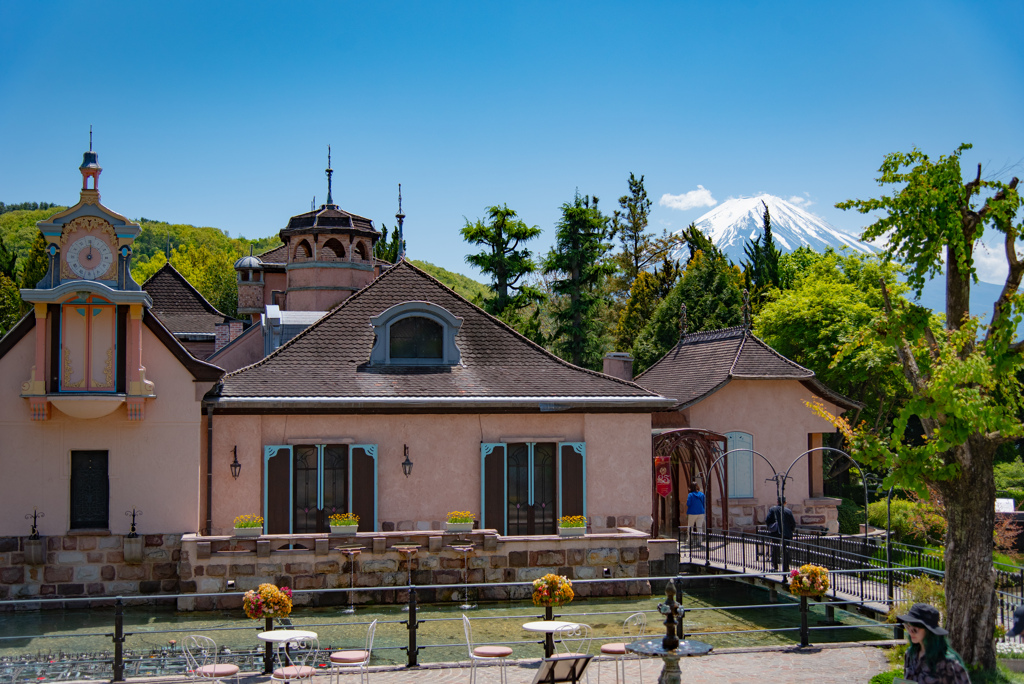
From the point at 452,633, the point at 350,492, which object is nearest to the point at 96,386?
the point at 350,492

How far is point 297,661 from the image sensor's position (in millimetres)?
14570

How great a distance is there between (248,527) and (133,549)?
2.36 metres

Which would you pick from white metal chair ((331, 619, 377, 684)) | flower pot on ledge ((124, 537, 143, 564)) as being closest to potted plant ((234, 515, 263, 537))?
flower pot on ledge ((124, 537, 143, 564))

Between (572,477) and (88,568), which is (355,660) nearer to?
(88,568)

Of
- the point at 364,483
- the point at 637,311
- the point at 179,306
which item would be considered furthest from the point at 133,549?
the point at 637,311

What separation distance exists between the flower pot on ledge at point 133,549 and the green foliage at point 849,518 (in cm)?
2244

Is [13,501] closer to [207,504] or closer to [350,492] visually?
[207,504]

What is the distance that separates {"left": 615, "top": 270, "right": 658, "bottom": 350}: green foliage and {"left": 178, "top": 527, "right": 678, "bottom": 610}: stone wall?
109ft

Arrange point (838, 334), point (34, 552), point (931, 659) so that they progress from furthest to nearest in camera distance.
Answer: point (838, 334) → point (34, 552) → point (931, 659)

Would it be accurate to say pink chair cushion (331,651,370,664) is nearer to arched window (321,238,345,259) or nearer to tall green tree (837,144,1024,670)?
tall green tree (837,144,1024,670)

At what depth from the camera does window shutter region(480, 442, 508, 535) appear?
73.1ft

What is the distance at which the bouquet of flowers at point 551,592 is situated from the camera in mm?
13797

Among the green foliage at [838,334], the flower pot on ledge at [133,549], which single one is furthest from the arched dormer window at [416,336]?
the green foliage at [838,334]

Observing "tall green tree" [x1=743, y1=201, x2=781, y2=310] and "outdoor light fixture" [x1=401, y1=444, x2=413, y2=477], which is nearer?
"outdoor light fixture" [x1=401, y1=444, x2=413, y2=477]
